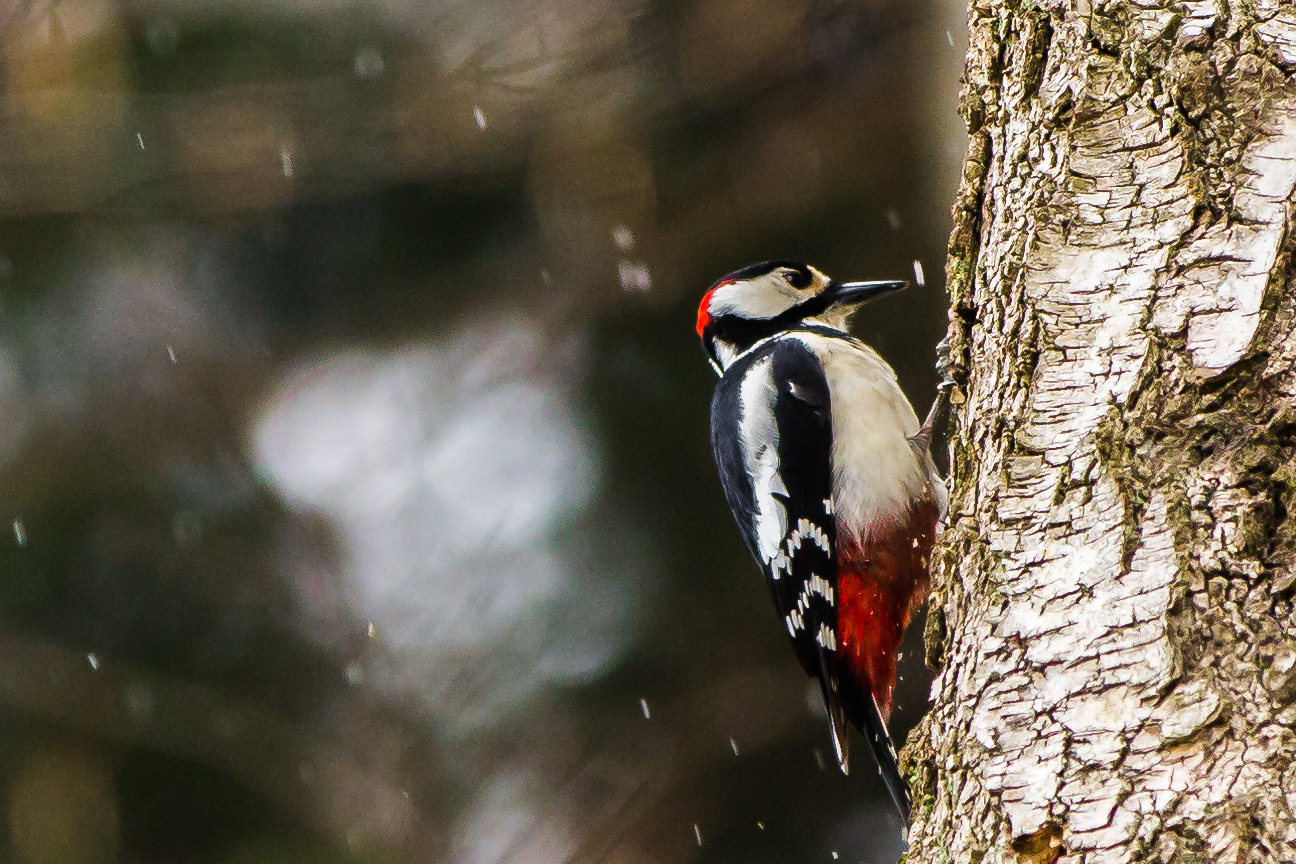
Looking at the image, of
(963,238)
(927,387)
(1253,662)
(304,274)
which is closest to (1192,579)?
(1253,662)

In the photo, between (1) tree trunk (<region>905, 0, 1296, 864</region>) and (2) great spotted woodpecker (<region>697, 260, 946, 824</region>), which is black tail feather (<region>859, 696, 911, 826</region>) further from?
(1) tree trunk (<region>905, 0, 1296, 864</region>)

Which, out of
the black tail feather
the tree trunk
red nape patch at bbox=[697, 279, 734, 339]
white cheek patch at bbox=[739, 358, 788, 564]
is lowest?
the black tail feather


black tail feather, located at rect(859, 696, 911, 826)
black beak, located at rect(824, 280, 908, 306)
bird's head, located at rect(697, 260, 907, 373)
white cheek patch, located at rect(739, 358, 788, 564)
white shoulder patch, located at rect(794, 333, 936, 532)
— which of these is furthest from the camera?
bird's head, located at rect(697, 260, 907, 373)

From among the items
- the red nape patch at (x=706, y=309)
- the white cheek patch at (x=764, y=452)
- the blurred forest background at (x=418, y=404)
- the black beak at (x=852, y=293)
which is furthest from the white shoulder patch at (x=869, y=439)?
the blurred forest background at (x=418, y=404)

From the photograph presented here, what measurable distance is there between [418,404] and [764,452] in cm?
172

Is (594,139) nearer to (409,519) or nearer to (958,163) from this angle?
(958,163)

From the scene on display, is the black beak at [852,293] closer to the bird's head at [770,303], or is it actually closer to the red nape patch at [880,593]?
the bird's head at [770,303]

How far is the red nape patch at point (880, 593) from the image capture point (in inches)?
114

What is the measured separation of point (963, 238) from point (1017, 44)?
32cm

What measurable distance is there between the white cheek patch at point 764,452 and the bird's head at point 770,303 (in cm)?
29

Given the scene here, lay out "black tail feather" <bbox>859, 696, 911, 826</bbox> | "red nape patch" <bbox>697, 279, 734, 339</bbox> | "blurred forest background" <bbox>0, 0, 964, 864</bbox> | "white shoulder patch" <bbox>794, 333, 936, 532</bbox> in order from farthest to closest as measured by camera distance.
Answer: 1. "blurred forest background" <bbox>0, 0, 964, 864</bbox>
2. "red nape patch" <bbox>697, 279, 734, 339</bbox>
3. "white shoulder patch" <bbox>794, 333, 936, 532</bbox>
4. "black tail feather" <bbox>859, 696, 911, 826</bbox>

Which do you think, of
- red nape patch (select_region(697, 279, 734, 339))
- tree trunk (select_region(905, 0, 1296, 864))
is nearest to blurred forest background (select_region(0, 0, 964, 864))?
red nape patch (select_region(697, 279, 734, 339))

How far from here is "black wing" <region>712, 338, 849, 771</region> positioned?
2.96 m

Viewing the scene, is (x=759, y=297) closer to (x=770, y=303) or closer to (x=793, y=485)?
(x=770, y=303)
